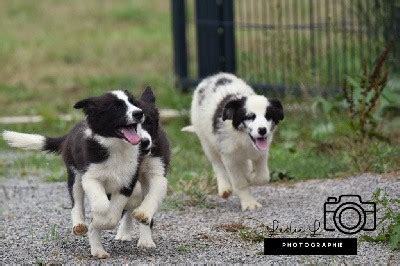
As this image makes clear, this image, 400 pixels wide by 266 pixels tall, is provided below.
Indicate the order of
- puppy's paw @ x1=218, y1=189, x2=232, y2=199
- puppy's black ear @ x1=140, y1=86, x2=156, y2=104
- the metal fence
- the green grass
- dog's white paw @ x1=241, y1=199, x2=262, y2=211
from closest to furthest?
puppy's black ear @ x1=140, y1=86, x2=156, y2=104, dog's white paw @ x1=241, y1=199, x2=262, y2=211, puppy's paw @ x1=218, y1=189, x2=232, y2=199, the green grass, the metal fence

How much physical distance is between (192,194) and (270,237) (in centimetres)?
196

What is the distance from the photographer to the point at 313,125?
13.9 m

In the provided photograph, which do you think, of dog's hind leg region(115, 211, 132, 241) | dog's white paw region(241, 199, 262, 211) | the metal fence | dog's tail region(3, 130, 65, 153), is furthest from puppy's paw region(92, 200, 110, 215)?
the metal fence

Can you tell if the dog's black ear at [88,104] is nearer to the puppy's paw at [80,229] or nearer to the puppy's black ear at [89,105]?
the puppy's black ear at [89,105]

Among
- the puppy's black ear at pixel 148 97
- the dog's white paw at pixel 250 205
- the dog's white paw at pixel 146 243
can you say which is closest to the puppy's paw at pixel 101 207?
the dog's white paw at pixel 146 243

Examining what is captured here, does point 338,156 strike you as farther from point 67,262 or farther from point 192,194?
point 67,262

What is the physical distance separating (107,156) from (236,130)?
2.21 m

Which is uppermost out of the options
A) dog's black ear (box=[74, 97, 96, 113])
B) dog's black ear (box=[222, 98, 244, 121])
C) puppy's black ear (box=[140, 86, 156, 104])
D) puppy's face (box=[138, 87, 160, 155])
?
dog's black ear (box=[74, 97, 96, 113])

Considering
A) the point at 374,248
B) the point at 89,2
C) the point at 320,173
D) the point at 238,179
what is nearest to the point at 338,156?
the point at 320,173

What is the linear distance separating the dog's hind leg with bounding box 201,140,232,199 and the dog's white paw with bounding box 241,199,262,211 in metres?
0.36

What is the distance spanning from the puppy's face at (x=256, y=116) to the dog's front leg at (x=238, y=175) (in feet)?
1.17

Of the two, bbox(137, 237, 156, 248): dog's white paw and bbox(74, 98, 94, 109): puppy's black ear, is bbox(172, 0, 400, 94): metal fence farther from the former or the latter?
bbox(74, 98, 94, 109): puppy's black ear

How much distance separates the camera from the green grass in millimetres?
11805

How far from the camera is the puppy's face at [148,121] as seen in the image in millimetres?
8539
